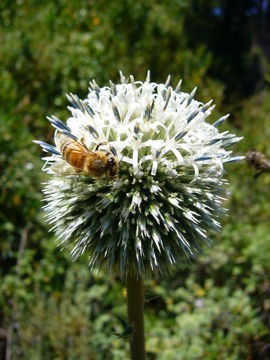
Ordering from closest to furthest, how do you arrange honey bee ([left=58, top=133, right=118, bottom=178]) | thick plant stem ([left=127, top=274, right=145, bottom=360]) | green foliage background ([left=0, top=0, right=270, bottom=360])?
honey bee ([left=58, top=133, right=118, bottom=178])
thick plant stem ([left=127, top=274, right=145, bottom=360])
green foliage background ([left=0, top=0, right=270, bottom=360])

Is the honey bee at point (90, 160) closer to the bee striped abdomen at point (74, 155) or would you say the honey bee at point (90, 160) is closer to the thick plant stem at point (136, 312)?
the bee striped abdomen at point (74, 155)

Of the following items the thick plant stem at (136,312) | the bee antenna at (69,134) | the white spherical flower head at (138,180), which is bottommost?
the thick plant stem at (136,312)

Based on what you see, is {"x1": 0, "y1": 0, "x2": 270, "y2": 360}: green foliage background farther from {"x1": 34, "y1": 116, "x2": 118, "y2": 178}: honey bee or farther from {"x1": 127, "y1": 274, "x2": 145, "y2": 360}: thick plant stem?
{"x1": 34, "y1": 116, "x2": 118, "y2": 178}: honey bee

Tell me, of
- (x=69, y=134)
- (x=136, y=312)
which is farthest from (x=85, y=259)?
(x=69, y=134)

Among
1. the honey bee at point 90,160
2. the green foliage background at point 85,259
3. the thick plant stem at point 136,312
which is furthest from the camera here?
the green foliage background at point 85,259

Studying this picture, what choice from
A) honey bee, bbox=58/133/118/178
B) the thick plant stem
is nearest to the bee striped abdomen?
honey bee, bbox=58/133/118/178

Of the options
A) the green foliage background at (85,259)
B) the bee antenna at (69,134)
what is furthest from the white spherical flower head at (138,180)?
the green foliage background at (85,259)

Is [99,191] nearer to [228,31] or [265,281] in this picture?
[265,281]
